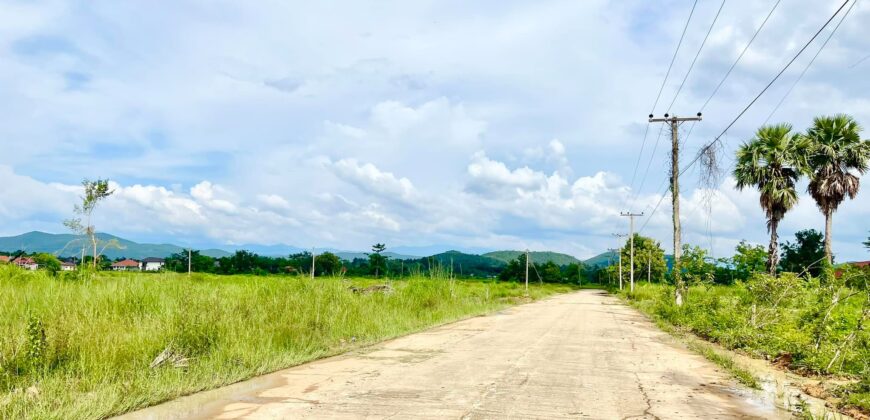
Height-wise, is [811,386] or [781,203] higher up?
[781,203]

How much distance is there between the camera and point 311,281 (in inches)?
542

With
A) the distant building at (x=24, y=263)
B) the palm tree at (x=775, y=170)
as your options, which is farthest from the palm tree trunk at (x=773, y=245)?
the distant building at (x=24, y=263)

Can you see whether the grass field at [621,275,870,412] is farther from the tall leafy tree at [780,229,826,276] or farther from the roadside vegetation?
the tall leafy tree at [780,229,826,276]

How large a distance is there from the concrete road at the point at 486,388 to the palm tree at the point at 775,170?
83.9 feet

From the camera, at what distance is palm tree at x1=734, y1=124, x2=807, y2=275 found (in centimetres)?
3275

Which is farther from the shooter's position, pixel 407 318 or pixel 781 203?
pixel 781 203

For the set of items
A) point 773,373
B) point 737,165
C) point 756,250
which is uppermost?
point 737,165

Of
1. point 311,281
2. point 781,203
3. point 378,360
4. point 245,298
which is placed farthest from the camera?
point 781,203

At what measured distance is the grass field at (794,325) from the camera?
8.74m

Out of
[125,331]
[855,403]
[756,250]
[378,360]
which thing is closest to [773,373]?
[855,403]

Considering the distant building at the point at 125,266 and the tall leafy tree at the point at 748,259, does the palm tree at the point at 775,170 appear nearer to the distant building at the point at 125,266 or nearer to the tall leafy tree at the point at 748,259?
the tall leafy tree at the point at 748,259

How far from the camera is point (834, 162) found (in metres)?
32.4

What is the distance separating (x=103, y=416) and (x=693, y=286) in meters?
23.5

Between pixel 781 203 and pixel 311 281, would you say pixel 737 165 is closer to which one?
pixel 781 203
